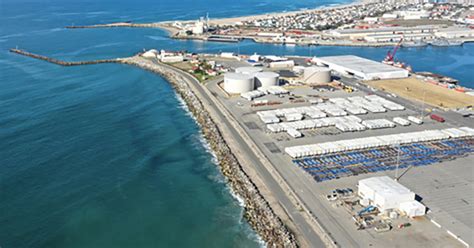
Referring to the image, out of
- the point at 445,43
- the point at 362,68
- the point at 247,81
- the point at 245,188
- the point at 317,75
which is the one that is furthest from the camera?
the point at 445,43

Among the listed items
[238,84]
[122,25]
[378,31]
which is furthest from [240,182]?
[122,25]

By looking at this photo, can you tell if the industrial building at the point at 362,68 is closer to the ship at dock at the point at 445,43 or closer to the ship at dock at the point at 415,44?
the ship at dock at the point at 415,44

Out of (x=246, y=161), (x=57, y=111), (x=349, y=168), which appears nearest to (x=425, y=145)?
(x=349, y=168)

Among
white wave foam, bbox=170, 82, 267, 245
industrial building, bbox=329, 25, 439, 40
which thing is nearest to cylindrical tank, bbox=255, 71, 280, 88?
white wave foam, bbox=170, 82, 267, 245

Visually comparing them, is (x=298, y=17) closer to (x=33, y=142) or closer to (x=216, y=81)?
(x=216, y=81)

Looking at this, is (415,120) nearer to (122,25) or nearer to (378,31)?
(378,31)

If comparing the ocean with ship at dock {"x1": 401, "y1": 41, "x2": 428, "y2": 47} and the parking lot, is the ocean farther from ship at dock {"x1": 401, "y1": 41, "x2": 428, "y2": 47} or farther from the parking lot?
ship at dock {"x1": 401, "y1": 41, "x2": 428, "y2": 47}
